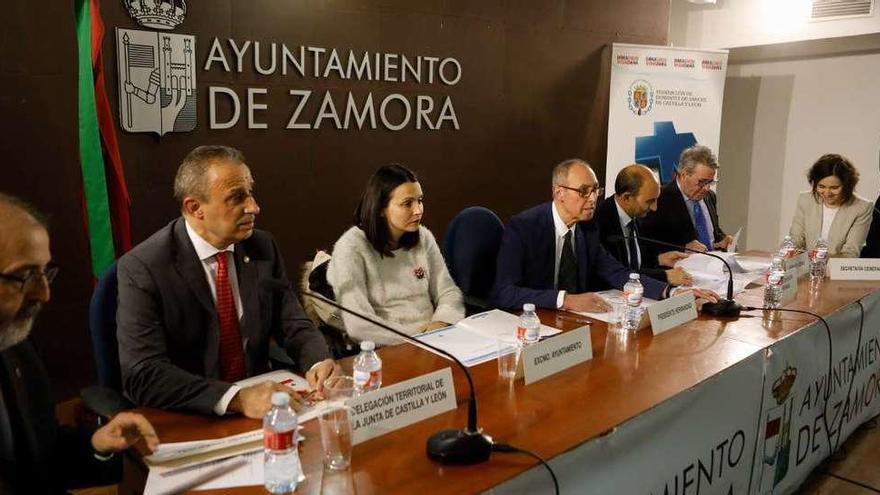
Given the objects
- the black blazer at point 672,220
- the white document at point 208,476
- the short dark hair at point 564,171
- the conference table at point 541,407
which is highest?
the short dark hair at point 564,171

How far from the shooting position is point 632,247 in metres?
3.01

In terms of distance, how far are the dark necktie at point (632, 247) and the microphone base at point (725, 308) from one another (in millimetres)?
571

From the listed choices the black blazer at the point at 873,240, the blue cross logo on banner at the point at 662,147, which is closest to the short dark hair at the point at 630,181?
the black blazer at the point at 873,240

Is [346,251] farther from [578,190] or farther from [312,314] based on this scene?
[578,190]

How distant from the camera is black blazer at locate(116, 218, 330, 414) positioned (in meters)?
1.54

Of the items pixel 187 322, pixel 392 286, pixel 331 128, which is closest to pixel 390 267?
pixel 392 286

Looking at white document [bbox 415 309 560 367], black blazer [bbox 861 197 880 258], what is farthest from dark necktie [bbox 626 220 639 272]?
black blazer [bbox 861 197 880 258]

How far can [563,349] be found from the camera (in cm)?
183

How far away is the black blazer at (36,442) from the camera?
4.10ft

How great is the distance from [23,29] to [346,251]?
5.26 feet

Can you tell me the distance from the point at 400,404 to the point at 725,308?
1420mm

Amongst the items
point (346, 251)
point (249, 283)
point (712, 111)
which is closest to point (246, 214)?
point (249, 283)

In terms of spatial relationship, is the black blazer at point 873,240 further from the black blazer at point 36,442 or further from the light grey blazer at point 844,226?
the black blazer at point 36,442

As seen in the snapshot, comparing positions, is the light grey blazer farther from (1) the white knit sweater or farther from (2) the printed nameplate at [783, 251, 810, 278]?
(1) the white knit sweater
